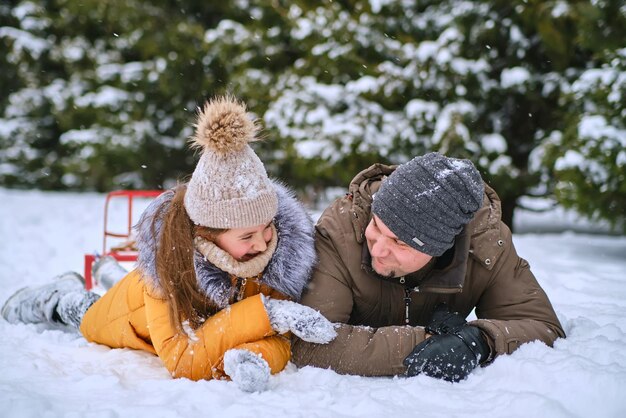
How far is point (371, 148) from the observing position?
21.3 ft

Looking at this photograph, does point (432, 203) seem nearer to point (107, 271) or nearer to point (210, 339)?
point (210, 339)

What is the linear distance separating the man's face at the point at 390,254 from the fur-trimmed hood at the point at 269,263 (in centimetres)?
28

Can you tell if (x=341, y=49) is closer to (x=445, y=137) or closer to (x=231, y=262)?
(x=445, y=137)

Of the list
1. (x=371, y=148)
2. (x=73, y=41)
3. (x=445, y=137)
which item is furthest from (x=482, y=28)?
(x=73, y=41)

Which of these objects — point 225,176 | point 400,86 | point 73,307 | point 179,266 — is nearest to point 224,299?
point 179,266

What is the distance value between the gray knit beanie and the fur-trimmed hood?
0.38 meters

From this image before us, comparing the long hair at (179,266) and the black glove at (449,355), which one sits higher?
the long hair at (179,266)

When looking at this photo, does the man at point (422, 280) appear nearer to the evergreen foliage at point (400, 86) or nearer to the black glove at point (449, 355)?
the black glove at point (449, 355)

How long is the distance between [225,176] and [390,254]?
0.75 m

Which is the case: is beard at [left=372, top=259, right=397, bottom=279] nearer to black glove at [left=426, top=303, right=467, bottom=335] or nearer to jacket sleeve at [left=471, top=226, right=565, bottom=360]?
black glove at [left=426, top=303, right=467, bottom=335]

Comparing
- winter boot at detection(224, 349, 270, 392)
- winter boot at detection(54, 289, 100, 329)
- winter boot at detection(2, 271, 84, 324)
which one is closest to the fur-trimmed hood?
winter boot at detection(224, 349, 270, 392)

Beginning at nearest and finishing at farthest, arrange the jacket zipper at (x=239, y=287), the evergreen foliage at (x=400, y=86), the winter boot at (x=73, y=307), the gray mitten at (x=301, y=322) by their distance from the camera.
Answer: the gray mitten at (x=301, y=322)
the jacket zipper at (x=239, y=287)
the winter boot at (x=73, y=307)
the evergreen foliage at (x=400, y=86)

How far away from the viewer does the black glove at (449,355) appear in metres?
2.28

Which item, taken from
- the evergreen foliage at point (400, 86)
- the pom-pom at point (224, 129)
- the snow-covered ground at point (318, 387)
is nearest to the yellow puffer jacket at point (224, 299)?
the snow-covered ground at point (318, 387)
